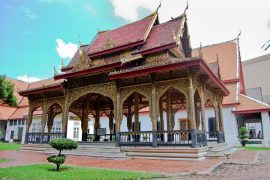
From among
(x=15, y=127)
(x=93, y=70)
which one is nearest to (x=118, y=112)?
(x=93, y=70)

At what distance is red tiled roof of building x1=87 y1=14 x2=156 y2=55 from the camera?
599 inches

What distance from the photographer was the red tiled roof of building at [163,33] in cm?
1406

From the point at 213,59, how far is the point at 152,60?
43.4ft

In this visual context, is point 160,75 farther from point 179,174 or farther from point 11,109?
point 11,109

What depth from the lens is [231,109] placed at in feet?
61.3

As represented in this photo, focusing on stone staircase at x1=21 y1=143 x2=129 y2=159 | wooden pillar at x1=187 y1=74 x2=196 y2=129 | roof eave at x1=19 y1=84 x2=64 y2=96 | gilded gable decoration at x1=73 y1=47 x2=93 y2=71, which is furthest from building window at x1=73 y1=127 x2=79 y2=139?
wooden pillar at x1=187 y1=74 x2=196 y2=129

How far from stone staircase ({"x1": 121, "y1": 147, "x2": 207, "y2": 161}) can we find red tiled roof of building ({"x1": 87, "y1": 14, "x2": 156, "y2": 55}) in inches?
265

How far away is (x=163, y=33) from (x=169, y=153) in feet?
26.4

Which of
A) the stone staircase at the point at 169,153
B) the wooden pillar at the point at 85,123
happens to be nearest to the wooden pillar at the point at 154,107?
the stone staircase at the point at 169,153

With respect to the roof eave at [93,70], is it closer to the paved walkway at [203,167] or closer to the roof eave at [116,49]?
the roof eave at [116,49]

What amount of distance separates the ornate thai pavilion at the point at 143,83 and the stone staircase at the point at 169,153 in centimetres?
42

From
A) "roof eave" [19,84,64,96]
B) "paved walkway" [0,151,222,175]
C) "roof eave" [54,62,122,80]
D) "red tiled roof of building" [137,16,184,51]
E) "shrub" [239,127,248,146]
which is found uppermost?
"red tiled roof of building" [137,16,184,51]

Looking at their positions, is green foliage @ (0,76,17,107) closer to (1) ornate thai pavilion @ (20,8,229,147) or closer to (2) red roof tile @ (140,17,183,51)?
(1) ornate thai pavilion @ (20,8,229,147)

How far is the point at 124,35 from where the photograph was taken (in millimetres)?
16719
